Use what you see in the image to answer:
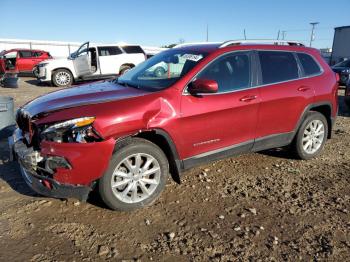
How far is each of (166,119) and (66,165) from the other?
112cm

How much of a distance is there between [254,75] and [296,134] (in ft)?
4.21

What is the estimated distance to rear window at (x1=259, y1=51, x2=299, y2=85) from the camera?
4.59 metres

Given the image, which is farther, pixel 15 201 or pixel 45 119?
pixel 15 201

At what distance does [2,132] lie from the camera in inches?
239

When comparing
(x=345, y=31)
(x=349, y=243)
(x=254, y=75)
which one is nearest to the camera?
(x=349, y=243)

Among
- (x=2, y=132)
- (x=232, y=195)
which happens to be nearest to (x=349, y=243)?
(x=232, y=195)

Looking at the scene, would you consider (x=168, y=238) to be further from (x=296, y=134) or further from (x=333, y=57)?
(x=333, y=57)

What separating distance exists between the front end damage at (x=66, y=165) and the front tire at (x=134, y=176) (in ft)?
0.48

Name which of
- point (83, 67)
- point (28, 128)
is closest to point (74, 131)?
point (28, 128)

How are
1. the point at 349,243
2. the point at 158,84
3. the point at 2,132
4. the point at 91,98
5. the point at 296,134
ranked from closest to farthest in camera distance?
the point at 349,243 < the point at 91,98 < the point at 158,84 < the point at 296,134 < the point at 2,132

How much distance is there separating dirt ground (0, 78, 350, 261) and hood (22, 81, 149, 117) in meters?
1.09

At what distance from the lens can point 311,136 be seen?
5328mm

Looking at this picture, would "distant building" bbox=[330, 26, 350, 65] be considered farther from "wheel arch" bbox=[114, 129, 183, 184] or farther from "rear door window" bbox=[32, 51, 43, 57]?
"wheel arch" bbox=[114, 129, 183, 184]

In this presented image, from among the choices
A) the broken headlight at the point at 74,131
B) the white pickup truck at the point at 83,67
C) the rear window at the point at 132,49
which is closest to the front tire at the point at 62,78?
the white pickup truck at the point at 83,67
